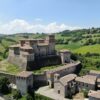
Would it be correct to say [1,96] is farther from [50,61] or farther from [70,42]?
[70,42]

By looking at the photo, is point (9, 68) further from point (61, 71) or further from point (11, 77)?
point (61, 71)

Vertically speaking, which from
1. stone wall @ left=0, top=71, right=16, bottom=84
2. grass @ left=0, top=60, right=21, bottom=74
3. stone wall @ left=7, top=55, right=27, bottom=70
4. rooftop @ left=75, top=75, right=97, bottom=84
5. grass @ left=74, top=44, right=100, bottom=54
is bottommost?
stone wall @ left=0, top=71, right=16, bottom=84

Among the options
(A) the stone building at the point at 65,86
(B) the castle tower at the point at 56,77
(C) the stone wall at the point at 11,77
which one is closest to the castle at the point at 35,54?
(C) the stone wall at the point at 11,77

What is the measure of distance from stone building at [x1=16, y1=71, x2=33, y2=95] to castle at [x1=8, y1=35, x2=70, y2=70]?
1041cm

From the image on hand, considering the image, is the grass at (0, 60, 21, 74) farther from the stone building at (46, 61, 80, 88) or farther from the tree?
the stone building at (46, 61, 80, 88)

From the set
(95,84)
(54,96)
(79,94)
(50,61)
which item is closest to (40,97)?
(54,96)

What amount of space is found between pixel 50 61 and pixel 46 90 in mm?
19815

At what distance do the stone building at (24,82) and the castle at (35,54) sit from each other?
10.4m

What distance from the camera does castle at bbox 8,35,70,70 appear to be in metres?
85.8

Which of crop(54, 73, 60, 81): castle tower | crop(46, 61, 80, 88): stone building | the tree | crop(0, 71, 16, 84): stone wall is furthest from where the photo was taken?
crop(0, 71, 16, 84): stone wall

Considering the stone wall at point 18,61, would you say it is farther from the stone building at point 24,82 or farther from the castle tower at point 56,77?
the castle tower at point 56,77

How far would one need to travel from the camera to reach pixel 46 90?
72.8 meters

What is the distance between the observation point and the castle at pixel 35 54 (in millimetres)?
85812

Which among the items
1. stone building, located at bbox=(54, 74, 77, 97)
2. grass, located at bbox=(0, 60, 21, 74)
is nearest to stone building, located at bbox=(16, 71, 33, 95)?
stone building, located at bbox=(54, 74, 77, 97)
